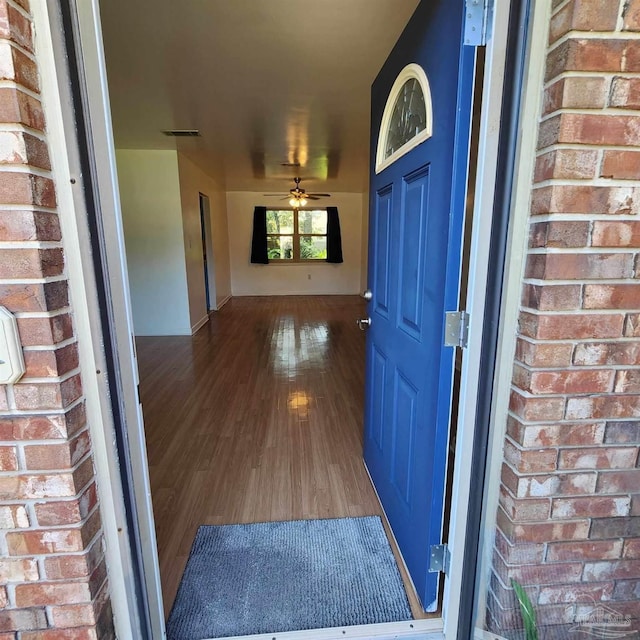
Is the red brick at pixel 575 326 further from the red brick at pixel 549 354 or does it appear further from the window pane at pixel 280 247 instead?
the window pane at pixel 280 247

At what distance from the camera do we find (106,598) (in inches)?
40.3

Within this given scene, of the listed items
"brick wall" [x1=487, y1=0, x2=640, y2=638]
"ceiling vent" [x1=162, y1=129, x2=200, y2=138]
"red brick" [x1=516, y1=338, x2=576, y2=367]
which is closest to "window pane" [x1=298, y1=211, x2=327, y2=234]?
"ceiling vent" [x1=162, y1=129, x2=200, y2=138]

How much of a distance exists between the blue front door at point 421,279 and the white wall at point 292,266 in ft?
24.1

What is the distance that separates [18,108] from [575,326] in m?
1.33

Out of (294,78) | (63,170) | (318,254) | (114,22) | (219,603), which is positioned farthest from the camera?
(318,254)

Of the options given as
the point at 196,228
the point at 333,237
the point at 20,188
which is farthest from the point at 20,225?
the point at 333,237

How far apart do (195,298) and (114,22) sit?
3937mm

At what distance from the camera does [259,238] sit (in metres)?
8.76

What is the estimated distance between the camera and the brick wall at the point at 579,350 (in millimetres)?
833

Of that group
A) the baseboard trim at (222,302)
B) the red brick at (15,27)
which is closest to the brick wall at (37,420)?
the red brick at (15,27)

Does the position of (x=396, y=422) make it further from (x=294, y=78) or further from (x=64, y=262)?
(x=294, y=78)

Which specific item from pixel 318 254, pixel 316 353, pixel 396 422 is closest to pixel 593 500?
pixel 396 422

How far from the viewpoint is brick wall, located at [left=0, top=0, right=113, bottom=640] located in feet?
2.46

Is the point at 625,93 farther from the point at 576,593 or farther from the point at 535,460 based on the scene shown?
the point at 576,593
